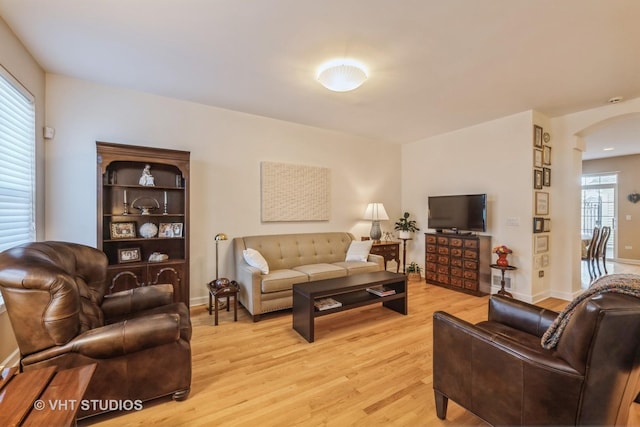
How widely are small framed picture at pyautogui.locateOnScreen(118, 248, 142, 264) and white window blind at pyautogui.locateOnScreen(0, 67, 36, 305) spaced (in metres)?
0.73

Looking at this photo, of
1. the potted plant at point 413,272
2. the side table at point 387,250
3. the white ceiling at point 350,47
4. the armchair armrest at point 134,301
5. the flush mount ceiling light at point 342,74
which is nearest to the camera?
the white ceiling at point 350,47

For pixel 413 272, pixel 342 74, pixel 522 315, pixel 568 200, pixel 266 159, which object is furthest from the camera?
pixel 413 272

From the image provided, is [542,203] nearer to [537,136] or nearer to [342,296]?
[537,136]

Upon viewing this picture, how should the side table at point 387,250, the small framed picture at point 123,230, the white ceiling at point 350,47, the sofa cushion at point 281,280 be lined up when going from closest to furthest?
the white ceiling at point 350,47
the small framed picture at point 123,230
the sofa cushion at point 281,280
the side table at point 387,250

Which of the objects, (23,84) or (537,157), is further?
(537,157)

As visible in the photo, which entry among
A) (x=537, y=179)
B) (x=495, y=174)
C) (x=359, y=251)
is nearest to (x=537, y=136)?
(x=537, y=179)

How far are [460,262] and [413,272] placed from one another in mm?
921

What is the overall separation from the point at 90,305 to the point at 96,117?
2.20 m

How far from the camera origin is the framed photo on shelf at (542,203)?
396cm

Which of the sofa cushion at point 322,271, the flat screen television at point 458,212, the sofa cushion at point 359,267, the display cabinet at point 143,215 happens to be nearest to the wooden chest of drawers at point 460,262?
the flat screen television at point 458,212

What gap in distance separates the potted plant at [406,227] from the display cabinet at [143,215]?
3.58 metres

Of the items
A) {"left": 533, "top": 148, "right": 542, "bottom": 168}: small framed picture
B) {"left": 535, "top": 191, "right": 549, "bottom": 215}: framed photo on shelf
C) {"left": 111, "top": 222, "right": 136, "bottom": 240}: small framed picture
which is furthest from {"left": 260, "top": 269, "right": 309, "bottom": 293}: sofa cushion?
{"left": 533, "top": 148, "right": 542, "bottom": 168}: small framed picture

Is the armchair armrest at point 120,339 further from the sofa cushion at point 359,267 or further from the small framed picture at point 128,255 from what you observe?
the sofa cushion at point 359,267

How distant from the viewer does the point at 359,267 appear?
390 centimetres
